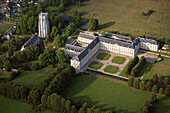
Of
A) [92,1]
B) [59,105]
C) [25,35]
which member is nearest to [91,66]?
[59,105]

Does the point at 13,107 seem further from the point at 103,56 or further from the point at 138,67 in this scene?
the point at 138,67

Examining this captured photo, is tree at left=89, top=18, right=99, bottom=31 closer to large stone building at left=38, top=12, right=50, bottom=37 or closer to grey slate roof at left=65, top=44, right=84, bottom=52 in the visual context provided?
large stone building at left=38, top=12, right=50, bottom=37

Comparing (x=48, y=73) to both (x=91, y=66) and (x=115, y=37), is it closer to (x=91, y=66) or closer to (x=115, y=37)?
(x=91, y=66)

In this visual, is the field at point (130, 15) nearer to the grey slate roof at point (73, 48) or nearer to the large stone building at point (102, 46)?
the large stone building at point (102, 46)

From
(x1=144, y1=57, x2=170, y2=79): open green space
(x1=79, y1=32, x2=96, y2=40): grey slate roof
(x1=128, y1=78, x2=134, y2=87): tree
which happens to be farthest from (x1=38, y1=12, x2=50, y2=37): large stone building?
(x1=144, y1=57, x2=170, y2=79): open green space

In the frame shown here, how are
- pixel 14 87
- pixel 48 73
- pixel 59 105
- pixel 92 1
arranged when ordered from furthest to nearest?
1. pixel 92 1
2. pixel 48 73
3. pixel 14 87
4. pixel 59 105
